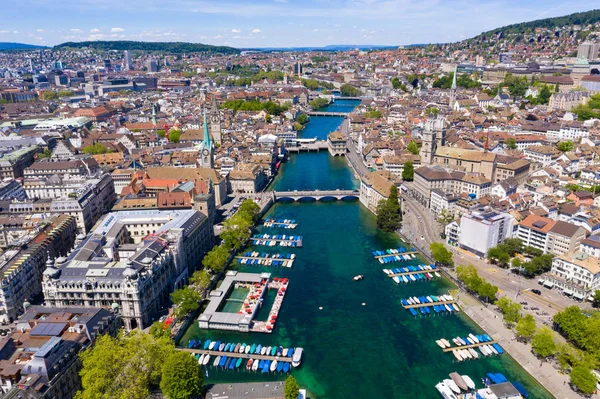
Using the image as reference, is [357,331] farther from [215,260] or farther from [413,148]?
[413,148]

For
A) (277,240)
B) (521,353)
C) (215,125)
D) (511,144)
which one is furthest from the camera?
(215,125)

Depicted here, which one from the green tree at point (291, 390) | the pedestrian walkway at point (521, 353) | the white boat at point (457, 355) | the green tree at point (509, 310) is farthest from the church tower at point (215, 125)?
the green tree at point (291, 390)

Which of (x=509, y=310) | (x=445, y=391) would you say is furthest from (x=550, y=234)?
(x=445, y=391)

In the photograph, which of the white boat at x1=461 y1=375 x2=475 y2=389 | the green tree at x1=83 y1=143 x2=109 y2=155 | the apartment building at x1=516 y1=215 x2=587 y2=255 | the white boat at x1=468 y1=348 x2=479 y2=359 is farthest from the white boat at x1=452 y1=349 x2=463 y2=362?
the green tree at x1=83 y1=143 x2=109 y2=155

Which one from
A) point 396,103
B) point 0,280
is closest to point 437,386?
point 0,280

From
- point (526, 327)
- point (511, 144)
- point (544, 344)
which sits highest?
point (511, 144)

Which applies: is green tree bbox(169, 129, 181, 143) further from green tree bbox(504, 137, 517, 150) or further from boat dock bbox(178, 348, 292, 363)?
boat dock bbox(178, 348, 292, 363)

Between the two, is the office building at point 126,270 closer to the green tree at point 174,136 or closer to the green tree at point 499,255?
the green tree at point 499,255

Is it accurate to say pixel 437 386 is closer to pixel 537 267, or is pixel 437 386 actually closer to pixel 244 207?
pixel 537 267
